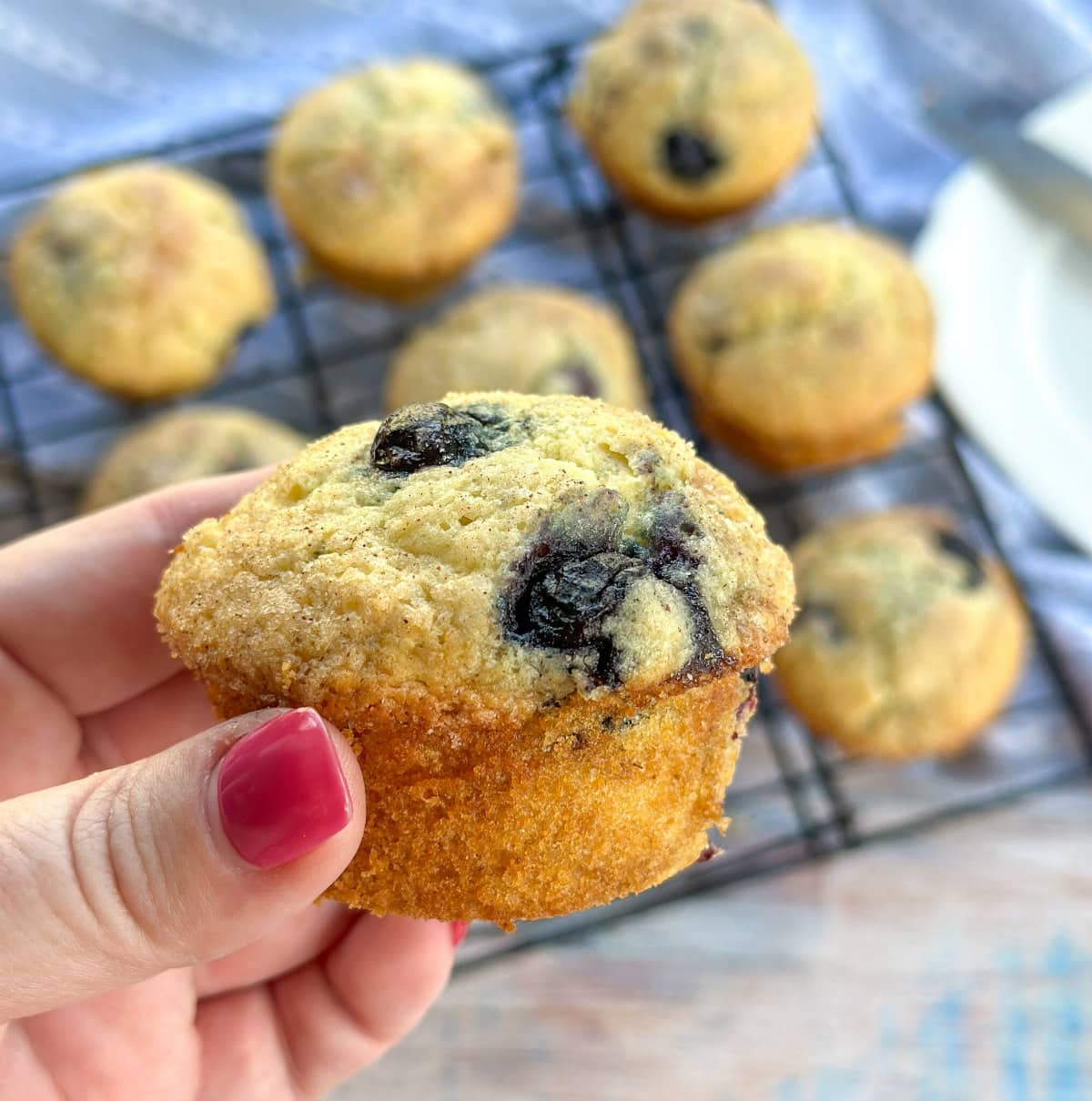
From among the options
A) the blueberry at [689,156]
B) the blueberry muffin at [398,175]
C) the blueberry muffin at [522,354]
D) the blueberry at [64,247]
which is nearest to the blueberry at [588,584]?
the blueberry muffin at [522,354]

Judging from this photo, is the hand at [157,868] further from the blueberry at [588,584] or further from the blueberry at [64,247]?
the blueberry at [64,247]

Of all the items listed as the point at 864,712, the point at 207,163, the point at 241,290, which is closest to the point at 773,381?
the point at 864,712

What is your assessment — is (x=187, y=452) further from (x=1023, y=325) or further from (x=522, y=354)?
(x=1023, y=325)

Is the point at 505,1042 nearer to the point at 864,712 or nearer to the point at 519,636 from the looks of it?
A: the point at 864,712

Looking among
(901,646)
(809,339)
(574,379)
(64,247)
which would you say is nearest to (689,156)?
(809,339)

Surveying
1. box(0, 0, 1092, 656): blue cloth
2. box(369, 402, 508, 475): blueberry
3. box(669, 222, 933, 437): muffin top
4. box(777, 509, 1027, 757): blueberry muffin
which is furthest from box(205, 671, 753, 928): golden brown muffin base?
box(0, 0, 1092, 656): blue cloth
